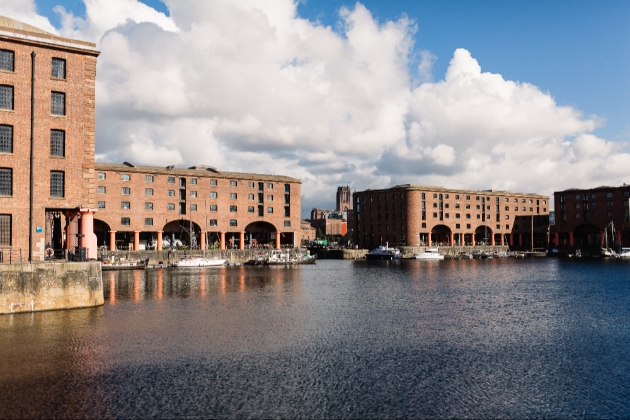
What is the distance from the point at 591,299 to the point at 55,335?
42440 millimetres

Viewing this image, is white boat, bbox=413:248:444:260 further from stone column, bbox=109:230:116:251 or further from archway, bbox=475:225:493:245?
stone column, bbox=109:230:116:251

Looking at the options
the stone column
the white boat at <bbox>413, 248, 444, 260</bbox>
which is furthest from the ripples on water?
the white boat at <bbox>413, 248, 444, 260</bbox>

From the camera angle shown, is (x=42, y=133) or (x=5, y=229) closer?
(x=5, y=229)

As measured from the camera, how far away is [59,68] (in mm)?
40000

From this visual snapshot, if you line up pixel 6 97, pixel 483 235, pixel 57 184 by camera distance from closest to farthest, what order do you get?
pixel 6 97 < pixel 57 184 < pixel 483 235

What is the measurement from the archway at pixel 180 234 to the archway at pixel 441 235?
2749 inches

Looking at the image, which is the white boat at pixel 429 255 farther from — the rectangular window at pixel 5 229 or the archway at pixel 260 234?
the rectangular window at pixel 5 229

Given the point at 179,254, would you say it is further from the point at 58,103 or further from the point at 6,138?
the point at 6,138

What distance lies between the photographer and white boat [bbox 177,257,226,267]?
99.0 meters

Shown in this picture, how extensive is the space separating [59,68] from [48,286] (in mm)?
16351

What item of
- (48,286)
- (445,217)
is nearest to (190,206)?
(445,217)

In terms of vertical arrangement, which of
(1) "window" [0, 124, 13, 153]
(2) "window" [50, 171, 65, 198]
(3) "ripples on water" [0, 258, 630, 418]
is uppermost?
(1) "window" [0, 124, 13, 153]

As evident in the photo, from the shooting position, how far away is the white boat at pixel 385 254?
441 ft

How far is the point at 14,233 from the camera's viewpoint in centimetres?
3709
